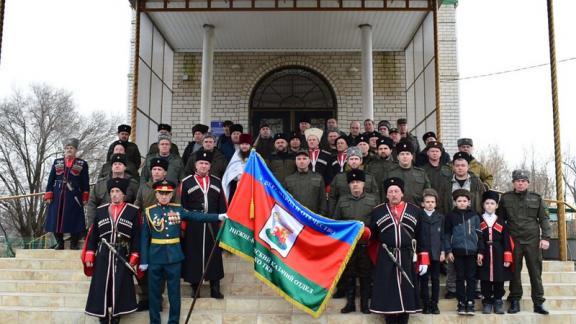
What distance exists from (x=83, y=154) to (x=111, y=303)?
28847 millimetres

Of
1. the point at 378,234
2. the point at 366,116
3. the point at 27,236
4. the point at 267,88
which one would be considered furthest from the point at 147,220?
the point at 27,236

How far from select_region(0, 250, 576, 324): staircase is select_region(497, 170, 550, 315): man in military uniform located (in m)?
0.25

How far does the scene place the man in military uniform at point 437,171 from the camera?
673cm

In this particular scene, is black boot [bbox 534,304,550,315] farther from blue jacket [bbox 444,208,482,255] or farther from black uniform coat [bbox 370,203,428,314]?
black uniform coat [bbox 370,203,428,314]

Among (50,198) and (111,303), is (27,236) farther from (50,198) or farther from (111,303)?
(111,303)

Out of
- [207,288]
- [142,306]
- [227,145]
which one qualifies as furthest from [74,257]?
[227,145]

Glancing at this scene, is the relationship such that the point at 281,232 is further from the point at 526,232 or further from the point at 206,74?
the point at 206,74

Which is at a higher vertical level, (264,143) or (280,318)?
(264,143)

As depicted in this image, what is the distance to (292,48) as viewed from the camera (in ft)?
41.9

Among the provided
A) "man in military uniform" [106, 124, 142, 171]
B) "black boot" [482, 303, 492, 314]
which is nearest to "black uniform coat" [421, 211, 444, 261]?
"black boot" [482, 303, 492, 314]

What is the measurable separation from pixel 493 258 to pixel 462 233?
45cm

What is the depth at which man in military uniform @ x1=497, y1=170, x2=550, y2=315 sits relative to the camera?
6.01 metres

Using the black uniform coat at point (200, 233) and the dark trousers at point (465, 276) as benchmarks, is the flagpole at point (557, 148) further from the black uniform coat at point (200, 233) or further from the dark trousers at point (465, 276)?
the black uniform coat at point (200, 233)

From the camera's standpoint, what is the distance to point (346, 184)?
638cm
